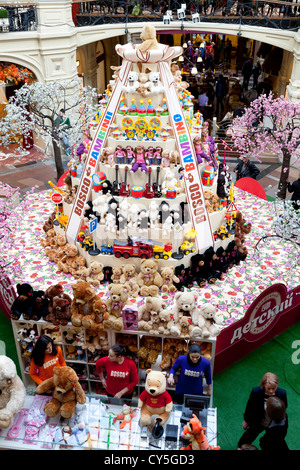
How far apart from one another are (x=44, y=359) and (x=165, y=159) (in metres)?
3.75

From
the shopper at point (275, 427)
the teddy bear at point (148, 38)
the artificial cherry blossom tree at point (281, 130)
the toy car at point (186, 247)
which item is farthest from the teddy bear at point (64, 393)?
the artificial cherry blossom tree at point (281, 130)

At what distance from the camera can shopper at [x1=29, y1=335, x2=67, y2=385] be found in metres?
5.05

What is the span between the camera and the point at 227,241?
321 inches

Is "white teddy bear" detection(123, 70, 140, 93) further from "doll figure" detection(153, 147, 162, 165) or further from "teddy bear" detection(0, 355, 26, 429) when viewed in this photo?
"teddy bear" detection(0, 355, 26, 429)

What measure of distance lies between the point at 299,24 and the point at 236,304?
31.9ft

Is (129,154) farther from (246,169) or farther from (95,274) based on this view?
(246,169)

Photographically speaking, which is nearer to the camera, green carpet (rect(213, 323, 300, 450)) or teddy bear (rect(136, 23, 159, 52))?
green carpet (rect(213, 323, 300, 450))

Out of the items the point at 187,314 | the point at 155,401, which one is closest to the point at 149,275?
the point at 187,314

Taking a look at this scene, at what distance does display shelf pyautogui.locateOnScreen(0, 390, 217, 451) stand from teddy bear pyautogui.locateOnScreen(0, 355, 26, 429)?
137 mm

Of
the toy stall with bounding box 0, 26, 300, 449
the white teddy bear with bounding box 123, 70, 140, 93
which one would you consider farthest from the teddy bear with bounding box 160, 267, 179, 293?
the white teddy bear with bounding box 123, 70, 140, 93

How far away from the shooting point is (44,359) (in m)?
5.14

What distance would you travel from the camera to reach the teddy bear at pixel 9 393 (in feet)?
14.9

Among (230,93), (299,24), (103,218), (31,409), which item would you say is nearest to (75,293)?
(31,409)

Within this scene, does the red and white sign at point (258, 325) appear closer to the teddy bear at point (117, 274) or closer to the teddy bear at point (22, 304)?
the teddy bear at point (117, 274)
